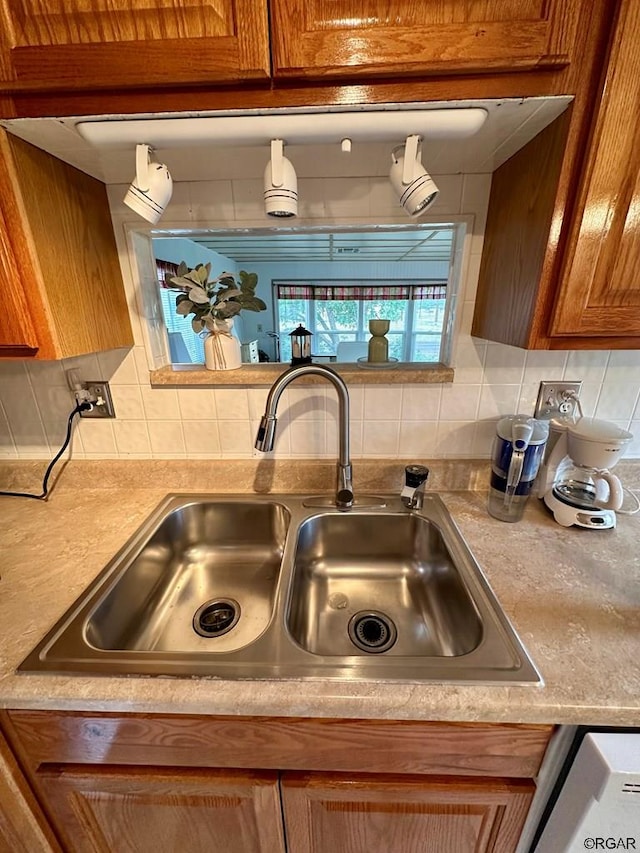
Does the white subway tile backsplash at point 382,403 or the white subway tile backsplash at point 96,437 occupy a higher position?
the white subway tile backsplash at point 382,403

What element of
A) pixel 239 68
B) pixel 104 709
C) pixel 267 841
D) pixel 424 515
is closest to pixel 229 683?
pixel 104 709

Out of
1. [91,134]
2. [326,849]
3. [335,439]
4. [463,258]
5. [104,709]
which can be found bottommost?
[326,849]

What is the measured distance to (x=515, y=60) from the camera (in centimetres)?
51

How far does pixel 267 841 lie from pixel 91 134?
1247mm

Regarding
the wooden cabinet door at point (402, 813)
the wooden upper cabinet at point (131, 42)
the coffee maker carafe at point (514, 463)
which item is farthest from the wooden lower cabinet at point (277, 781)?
the wooden upper cabinet at point (131, 42)

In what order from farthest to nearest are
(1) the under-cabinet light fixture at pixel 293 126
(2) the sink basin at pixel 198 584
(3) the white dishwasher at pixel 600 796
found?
(2) the sink basin at pixel 198 584, (1) the under-cabinet light fixture at pixel 293 126, (3) the white dishwasher at pixel 600 796

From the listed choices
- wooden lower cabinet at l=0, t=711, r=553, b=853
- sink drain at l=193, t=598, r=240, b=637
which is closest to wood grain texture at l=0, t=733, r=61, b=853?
wooden lower cabinet at l=0, t=711, r=553, b=853

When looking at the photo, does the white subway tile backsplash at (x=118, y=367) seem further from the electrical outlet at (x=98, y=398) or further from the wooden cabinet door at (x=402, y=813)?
the wooden cabinet door at (x=402, y=813)

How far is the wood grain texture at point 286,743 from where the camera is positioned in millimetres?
523

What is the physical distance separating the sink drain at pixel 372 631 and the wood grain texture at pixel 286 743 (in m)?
0.23

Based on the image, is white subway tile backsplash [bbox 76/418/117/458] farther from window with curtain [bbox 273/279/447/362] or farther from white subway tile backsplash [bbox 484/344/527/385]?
window with curtain [bbox 273/279/447/362]

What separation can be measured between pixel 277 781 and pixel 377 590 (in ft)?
1.46

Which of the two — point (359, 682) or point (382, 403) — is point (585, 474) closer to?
point (382, 403)

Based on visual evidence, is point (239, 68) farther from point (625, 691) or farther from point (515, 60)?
point (625, 691)
